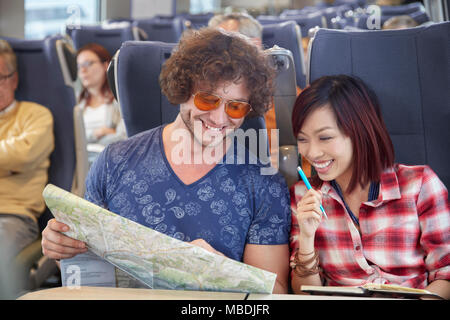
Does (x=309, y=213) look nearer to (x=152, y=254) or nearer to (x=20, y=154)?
(x=152, y=254)

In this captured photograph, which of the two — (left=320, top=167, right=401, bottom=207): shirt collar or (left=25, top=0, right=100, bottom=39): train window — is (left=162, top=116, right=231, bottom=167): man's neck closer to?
(left=320, top=167, right=401, bottom=207): shirt collar

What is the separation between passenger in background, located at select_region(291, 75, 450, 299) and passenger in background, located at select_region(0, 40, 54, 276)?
1036 millimetres

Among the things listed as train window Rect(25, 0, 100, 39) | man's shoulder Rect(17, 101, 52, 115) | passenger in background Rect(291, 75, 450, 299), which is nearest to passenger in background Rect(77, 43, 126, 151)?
man's shoulder Rect(17, 101, 52, 115)

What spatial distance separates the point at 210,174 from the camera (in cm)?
107

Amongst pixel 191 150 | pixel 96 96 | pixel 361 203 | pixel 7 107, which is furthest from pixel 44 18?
pixel 361 203

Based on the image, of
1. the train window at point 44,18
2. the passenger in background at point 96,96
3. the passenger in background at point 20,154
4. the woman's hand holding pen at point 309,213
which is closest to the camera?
the woman's hand holding pen at point 309,213

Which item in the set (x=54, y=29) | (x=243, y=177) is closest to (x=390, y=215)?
(x=243, y=177)

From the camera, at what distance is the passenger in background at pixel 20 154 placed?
5.31 ft

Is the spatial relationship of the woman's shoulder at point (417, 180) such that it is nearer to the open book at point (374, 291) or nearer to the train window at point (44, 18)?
the open book at point (374, 291)

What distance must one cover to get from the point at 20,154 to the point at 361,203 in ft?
3.99

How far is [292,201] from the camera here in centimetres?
111

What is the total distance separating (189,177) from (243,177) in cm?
13

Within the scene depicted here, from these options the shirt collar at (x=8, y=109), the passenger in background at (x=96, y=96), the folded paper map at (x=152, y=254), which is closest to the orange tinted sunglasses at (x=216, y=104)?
the folded paper map at (x=152, y=254)
